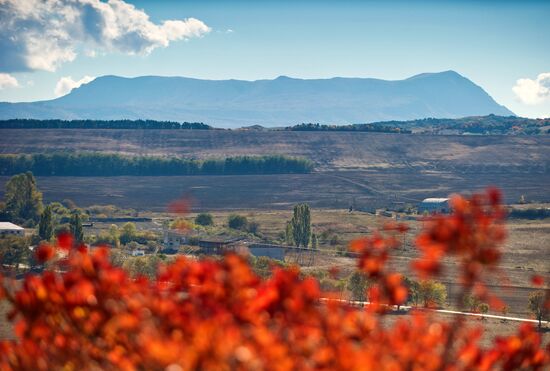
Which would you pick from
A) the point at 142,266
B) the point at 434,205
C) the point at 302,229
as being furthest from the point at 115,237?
the point at 434,205

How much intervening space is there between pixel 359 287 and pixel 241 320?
201 ft

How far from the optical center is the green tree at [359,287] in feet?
245

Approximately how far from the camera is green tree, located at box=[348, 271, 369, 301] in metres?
74.7

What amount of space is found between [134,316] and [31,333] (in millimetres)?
2458

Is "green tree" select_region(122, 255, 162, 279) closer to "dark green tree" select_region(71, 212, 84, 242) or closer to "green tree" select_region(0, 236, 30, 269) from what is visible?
"green tree" select_region(0, 236, 30, 269)

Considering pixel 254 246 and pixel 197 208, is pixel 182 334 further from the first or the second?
pixel 197 208

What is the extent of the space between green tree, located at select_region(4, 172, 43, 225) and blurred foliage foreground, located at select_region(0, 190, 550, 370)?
132 metres

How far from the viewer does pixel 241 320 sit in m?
14.7

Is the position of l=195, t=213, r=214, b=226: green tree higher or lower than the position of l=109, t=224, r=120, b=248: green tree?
lower

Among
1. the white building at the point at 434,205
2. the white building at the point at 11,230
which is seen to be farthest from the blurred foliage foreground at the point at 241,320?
the white building at the point at 434,205

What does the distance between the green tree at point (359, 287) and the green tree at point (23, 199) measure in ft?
267

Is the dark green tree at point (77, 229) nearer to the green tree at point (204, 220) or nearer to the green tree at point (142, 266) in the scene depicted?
the green tree at point (142, 266)

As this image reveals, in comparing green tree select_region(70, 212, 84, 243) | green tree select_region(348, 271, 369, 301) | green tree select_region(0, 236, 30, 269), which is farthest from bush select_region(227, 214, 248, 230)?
green tree select_region(348, 271, 369, 301)

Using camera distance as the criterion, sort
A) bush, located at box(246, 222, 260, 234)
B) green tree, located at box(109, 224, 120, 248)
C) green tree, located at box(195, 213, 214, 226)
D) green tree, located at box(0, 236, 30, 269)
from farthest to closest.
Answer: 1. green tree, located at box(195, 213, 214, 226)
2. bush, located at box(246, 222, 260, 234)
3. green tree, located at box(109, 224, 120, 248)
4. green tree, located at box(0, 236, 30, 269)
